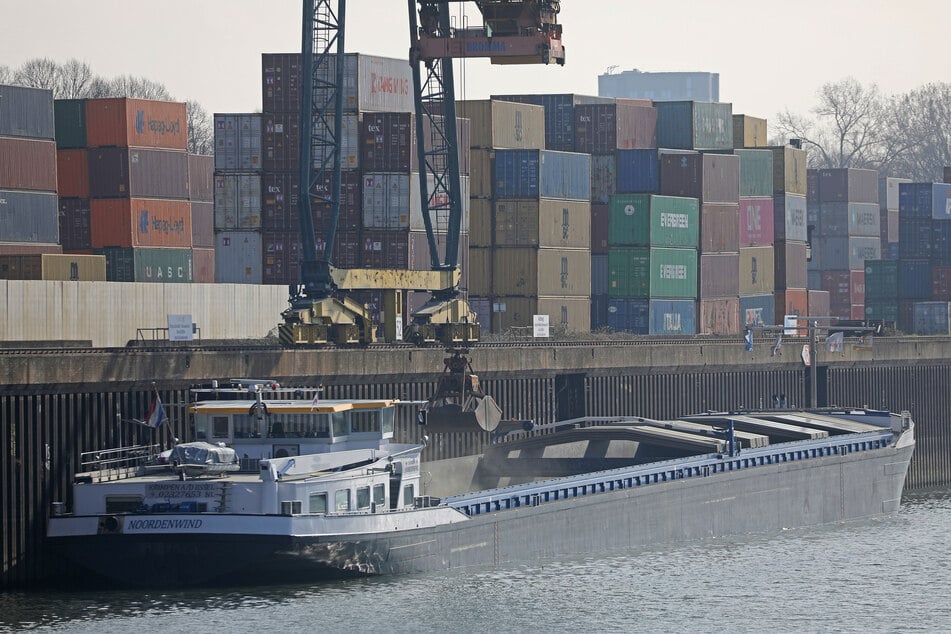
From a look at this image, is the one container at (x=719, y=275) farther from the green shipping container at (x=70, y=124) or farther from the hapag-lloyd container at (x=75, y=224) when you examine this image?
the green shipping container at (x=70, y=124)

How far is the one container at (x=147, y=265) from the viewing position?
86.3 metres

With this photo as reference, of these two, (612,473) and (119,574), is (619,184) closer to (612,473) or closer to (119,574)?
(612,473)

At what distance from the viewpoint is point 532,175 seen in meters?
80.4

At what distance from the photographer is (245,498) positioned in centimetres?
3941

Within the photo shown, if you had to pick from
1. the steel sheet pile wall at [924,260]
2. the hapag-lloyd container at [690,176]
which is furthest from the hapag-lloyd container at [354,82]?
the steel sheet pile wall at [924,260]

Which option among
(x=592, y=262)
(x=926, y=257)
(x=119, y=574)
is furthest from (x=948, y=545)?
(x=926, y=257)

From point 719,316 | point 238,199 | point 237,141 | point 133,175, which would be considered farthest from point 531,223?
point 133,175

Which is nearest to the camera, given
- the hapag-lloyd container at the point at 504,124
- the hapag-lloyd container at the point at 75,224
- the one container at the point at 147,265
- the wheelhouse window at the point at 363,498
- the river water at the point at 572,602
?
the river water at the point at 572,602

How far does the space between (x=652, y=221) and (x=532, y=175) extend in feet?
29.6

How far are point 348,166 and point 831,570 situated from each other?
33.4 m

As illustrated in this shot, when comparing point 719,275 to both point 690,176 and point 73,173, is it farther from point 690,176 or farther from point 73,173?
point 73,173

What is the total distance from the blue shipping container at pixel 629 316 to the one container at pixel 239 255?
67.8 ft

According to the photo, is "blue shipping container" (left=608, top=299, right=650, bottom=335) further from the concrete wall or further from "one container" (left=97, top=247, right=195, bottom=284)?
"one container" (left=97, top=247, right=195, bottom=284)

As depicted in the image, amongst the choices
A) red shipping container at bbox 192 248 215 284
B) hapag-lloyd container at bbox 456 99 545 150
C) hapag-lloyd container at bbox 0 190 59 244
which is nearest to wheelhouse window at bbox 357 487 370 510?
hapag-lloyd container at bbox 0 190 59 244
